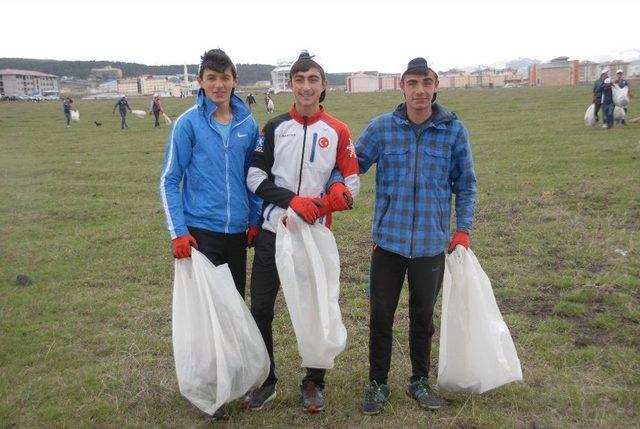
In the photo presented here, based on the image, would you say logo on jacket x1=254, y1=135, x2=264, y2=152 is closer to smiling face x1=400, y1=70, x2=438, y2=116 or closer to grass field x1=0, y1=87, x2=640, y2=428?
smiling face x1=400, y1=70, x2=438, y2=116

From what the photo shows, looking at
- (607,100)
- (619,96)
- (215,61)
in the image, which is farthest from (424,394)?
(619,96)

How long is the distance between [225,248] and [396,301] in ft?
3.21

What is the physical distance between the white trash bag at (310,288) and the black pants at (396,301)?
0.88 feet

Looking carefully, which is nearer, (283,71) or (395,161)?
(395,161)

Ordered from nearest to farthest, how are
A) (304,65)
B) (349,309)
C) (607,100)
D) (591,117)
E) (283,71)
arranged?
(304,65)
(349,309)
(283,71)
(607,100)
(591,117)

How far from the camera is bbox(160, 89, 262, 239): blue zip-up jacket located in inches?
116

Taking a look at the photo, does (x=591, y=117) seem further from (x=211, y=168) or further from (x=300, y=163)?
(x=211, y=168)

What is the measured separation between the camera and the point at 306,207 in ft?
9.30

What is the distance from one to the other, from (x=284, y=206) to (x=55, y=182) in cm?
953

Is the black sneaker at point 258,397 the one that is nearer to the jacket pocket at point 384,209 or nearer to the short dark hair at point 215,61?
the jacket pocket at point 384,209

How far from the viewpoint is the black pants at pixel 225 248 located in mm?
3037

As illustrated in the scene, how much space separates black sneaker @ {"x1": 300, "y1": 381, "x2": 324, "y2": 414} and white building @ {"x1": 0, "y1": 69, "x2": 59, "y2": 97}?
126m

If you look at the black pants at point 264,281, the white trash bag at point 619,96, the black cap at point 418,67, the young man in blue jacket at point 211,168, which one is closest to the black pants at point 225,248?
the young man in blue jacket at point 211,168

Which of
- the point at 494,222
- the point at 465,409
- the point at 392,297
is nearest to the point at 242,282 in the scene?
the point at 392,297
